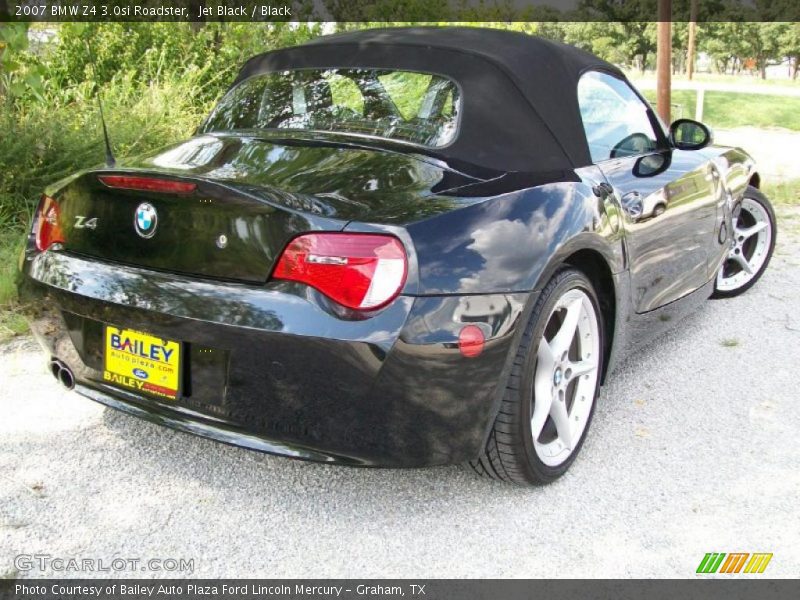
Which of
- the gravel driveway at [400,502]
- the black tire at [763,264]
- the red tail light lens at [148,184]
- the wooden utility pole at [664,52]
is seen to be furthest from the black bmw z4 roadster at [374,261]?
the wooden utility pole at [664,52]

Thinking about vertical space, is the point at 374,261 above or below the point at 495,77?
below

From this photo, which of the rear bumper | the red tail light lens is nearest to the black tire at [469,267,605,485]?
the rear bumper

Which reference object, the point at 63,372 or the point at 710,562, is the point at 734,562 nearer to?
the point at 710,562

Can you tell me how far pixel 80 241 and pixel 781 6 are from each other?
195 ft

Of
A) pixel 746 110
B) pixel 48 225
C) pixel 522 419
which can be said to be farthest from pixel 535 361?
pixel 746 110

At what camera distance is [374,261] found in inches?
87.4

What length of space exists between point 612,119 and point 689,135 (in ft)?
2.48

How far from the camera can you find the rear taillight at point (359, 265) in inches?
87.5

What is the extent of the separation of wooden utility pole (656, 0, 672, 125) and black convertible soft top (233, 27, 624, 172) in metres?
5.81

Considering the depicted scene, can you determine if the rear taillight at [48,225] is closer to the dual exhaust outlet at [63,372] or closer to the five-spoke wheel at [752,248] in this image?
the dual exhaust outlet at [63,372]

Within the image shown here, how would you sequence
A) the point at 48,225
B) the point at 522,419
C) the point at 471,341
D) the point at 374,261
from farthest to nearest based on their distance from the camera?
the point at 48,225
the point at 522,419
the point at 471,341
the point at 374,261

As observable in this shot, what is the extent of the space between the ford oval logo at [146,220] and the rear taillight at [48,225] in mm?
423

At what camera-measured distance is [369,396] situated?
2.25 meters

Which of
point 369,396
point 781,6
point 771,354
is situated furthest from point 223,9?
point 781,6
